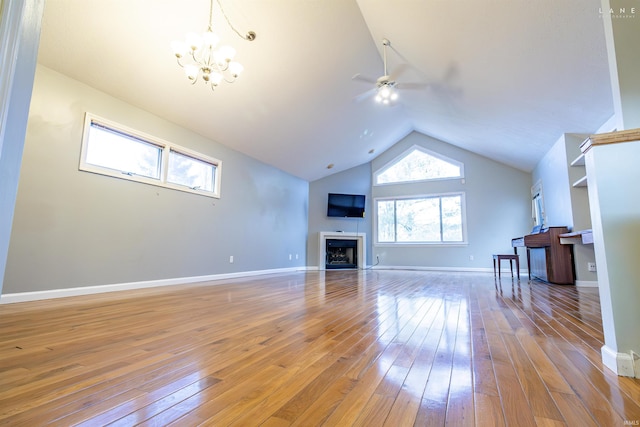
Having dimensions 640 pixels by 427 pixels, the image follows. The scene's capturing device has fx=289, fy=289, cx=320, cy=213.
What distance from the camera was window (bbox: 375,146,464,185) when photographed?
752 centimetres

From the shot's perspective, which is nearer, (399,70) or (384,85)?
(384,85)

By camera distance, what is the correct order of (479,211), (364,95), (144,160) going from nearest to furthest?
(144,160) < (364,95) < (479,211)

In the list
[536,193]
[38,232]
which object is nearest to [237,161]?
[38,232]

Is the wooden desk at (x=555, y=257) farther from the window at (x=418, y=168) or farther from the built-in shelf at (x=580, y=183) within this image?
the window at (x=418, y=168)

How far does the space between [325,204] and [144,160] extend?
4736mm

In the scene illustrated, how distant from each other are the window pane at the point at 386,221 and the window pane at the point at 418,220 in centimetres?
16

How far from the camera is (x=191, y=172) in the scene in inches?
186

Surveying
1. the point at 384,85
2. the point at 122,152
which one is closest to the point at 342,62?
the point at 384,85

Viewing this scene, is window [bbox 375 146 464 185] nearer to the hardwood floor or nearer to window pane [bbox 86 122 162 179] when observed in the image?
the hardwood floor

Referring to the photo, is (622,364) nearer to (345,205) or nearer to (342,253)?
(345,205)

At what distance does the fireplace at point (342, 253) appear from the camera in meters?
7.81

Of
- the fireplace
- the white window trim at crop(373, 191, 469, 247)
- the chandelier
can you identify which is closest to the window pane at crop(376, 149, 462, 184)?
the white window trim at crop(373, 191, 469, 247)

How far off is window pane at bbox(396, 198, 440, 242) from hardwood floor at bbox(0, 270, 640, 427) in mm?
5195

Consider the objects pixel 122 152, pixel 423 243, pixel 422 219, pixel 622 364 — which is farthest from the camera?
pixel 422 219
